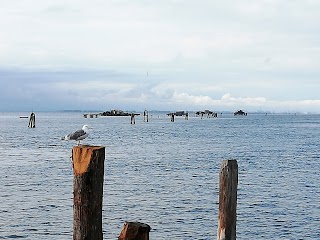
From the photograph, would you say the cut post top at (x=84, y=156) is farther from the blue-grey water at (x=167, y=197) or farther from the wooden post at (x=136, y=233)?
the blue-grey water at (x=167, y=197)

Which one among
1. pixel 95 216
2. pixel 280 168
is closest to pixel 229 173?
pixel 95 216

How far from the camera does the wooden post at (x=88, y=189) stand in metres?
8.86

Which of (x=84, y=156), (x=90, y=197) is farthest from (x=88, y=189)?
(x=84, y=156)

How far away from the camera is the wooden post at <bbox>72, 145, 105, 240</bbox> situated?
886cm

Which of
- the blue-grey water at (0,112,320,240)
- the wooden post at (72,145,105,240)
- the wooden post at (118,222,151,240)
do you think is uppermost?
the wooden post at (72,145,105,240)

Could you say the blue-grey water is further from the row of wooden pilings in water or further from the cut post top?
the cut post top

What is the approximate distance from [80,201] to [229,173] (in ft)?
9.77

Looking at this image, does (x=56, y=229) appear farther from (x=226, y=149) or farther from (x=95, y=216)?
(x=226, y=149)

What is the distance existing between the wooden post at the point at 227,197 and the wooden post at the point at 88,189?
268 cm

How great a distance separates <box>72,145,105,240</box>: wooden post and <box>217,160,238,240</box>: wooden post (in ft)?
Result: 8.79

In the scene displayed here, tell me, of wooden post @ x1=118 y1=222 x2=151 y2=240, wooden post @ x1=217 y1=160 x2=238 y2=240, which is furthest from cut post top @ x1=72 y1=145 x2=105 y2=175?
wooden post @ x1=217 y1=160 x2=238 y2=240

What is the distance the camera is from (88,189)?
8922 mm

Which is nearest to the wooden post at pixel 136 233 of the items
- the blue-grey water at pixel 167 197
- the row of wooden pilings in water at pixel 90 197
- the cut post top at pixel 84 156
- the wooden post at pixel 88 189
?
the row of wooden pilings in water at pixel 90 197

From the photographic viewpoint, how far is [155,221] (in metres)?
22.0
